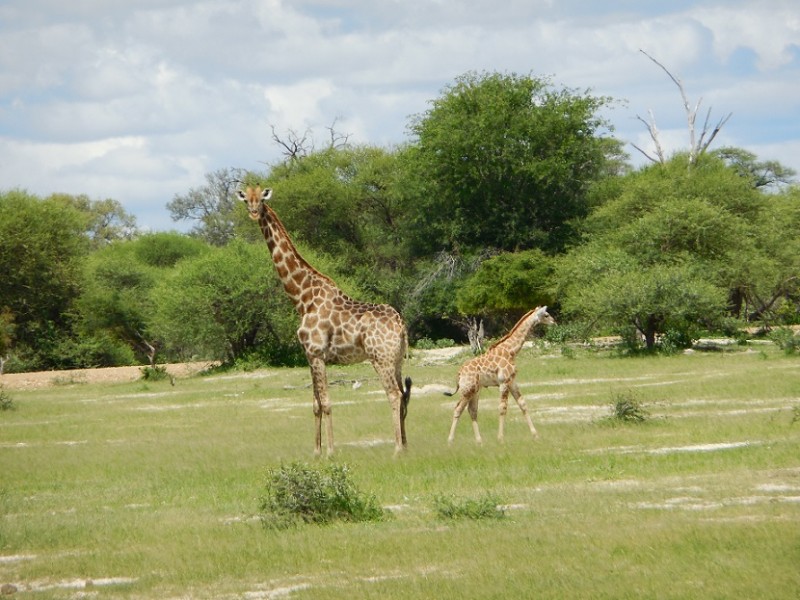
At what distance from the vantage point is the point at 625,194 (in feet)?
170

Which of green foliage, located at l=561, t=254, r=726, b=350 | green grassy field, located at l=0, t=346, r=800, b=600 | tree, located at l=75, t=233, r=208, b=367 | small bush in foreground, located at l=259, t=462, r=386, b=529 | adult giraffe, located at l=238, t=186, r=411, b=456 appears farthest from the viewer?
tree, located at l=75, t=233, r=208, b=367

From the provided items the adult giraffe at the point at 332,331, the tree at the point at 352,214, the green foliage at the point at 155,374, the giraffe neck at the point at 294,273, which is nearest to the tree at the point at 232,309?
the green foliage at the point at 155,374

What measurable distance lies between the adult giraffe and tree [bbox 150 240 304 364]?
79.5 feet

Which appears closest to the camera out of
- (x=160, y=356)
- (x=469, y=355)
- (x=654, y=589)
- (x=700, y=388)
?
(x=654, y=589)

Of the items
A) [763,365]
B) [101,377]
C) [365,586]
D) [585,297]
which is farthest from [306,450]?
[101,377]

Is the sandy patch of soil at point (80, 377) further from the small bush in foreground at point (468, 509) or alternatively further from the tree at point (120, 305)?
the small bush in foreground at point (468, 509)

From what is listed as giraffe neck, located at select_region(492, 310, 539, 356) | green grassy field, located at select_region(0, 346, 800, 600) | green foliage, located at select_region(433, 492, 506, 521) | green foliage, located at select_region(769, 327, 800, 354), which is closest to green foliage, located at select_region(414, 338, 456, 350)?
green foliage, located at select_region(769, 327, 800, 354)

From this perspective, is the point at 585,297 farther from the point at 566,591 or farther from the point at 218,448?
the point at 566,591

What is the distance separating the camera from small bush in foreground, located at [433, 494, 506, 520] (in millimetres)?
12750

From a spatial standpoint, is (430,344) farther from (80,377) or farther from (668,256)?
(80,377)

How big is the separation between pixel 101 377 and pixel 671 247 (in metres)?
20.8

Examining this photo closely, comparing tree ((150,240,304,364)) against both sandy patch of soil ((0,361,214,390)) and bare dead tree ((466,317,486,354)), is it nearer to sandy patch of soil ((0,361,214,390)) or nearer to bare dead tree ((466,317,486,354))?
sandy patch of soil ((0,361,214,390))

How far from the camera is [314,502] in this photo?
43.7 feet

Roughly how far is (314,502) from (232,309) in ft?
104
